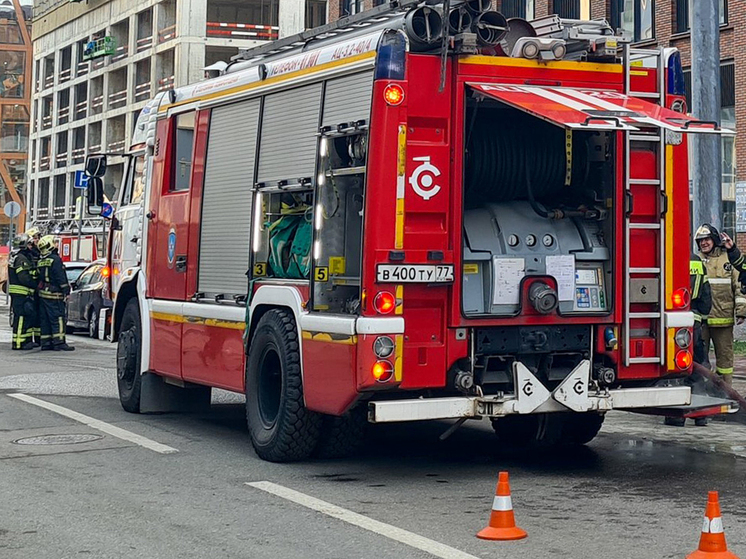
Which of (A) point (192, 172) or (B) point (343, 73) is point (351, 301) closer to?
(B) point (343, 73)

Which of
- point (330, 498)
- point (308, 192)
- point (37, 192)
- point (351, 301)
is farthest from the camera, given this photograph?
point (37, 192)

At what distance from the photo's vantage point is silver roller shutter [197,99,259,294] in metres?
10.0

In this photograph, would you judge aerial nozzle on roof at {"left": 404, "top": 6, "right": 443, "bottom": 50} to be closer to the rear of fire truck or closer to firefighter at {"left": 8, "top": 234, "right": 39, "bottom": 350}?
the rear of fire truck

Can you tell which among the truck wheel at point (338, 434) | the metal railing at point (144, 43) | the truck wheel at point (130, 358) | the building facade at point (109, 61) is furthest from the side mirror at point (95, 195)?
the metal railing at point (144, 43)

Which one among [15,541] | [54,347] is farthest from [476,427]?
[54,347]

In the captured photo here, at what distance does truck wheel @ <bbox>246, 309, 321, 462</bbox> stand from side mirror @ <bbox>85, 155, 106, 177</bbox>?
4254 millimetres

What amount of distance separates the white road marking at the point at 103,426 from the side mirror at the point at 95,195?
76.6 inches

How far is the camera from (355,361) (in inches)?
327

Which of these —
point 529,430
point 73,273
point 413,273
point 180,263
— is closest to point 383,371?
point 413,273

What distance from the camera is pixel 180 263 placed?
1114 centimetres

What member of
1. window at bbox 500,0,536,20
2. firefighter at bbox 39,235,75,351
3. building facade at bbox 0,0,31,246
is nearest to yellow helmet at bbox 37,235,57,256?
firefighter at bbox 39,235,75,351

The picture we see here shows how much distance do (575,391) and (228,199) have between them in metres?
3.20

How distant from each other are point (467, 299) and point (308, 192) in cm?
139

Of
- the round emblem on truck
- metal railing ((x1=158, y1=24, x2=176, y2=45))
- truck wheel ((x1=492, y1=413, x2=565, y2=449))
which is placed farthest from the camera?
metal railing ((x1=158, y1=24, x2=176, y2=45))
